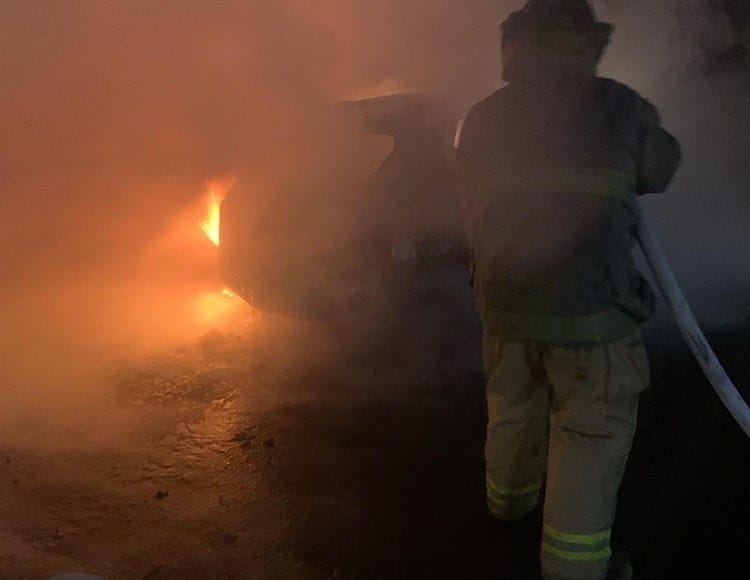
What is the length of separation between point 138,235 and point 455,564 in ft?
14.1

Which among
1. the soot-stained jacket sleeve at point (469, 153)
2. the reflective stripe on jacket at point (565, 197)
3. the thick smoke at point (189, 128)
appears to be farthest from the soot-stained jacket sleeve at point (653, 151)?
the thick smoke at point (189, 128)

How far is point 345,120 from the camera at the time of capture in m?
5.02

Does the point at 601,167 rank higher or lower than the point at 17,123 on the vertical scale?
higher

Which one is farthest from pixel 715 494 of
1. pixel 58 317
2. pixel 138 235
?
pixel 138 235

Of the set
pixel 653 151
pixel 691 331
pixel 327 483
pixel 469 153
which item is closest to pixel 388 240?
pixel 327 483

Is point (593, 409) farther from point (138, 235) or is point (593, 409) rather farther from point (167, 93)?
point (167, 93)

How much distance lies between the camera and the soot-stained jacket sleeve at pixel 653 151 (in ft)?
7.64

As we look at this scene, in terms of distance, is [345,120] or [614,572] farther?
[345,120]

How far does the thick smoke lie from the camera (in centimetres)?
493

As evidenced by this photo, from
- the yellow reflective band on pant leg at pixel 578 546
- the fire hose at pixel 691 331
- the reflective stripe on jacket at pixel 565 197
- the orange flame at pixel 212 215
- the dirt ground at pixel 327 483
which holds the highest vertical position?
the reflective stripe on jacket at pixel 565 197

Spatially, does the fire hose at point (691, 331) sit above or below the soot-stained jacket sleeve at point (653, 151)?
below

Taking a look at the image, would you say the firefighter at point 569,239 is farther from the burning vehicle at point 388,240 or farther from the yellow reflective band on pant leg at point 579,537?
the burning vehicle at point 388,240

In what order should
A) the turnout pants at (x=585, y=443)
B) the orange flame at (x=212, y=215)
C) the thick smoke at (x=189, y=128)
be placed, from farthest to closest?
the orange flame at (x=212, y=215) → the thick smoke at (x=189, y=128) → the turnout pants at (x=585, y=443)

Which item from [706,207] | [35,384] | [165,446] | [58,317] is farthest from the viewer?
[706,207]
